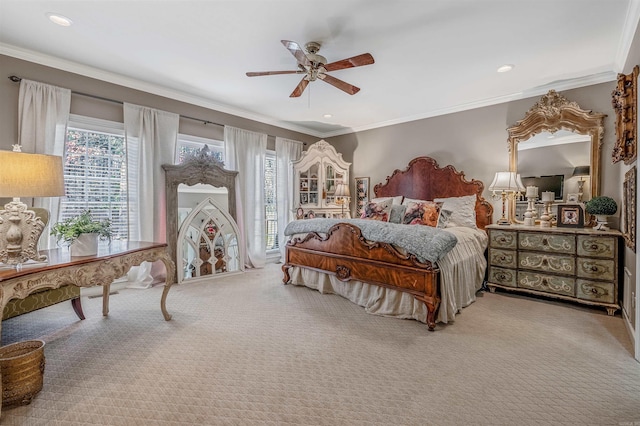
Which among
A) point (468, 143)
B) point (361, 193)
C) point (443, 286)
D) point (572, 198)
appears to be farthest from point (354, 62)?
point (361, 193)

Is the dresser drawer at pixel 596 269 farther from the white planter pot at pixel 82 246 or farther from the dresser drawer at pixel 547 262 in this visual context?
the white planter pot at pixel 82 246

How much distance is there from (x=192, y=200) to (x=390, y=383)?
12.2ft

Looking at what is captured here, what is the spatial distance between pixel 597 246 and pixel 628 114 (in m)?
1.34

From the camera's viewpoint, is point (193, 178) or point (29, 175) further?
point (193, 178)

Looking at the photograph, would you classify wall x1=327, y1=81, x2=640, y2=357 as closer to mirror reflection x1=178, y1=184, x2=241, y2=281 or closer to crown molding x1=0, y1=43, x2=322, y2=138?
crown molding x1=0, y1=43, x2=322, y2=138

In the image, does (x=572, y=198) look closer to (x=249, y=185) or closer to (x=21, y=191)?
(x=249, y=185)

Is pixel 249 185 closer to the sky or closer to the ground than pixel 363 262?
closer to the sky

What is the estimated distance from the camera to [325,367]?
2.04 metres

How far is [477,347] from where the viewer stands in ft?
7.63

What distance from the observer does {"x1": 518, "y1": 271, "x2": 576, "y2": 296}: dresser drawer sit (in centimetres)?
321

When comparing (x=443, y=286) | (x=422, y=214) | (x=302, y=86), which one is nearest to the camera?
(x=443, y=286)

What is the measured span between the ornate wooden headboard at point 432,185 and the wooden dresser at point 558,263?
792mm

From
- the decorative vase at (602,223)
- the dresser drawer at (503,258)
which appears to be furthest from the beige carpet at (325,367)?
the decorative vase at (602,223)

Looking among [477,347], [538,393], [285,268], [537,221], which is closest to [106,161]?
[285,268]
